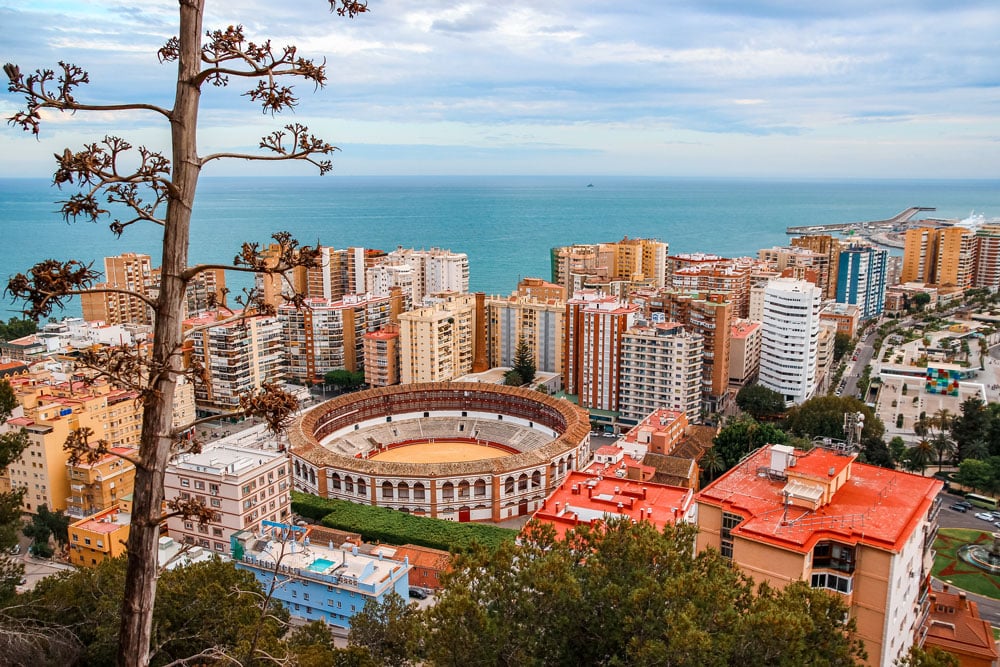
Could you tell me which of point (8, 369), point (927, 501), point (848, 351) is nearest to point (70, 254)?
point (8, 369)

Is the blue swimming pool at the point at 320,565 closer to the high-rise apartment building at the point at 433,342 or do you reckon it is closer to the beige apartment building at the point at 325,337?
the high-rise apartment building at the point at 433,342

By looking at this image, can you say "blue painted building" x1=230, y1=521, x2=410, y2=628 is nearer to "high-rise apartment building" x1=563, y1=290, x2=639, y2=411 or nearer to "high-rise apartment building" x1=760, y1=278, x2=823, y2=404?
"high-rise apartment building" x1=563, y1=290, x2=639, y2=411

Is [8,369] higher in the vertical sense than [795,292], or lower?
lower

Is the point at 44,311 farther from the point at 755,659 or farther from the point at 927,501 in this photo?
the point at 927,501

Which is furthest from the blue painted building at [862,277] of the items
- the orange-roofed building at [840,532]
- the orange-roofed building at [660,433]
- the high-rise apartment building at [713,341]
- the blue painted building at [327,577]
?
the blue painted building at [327,577]

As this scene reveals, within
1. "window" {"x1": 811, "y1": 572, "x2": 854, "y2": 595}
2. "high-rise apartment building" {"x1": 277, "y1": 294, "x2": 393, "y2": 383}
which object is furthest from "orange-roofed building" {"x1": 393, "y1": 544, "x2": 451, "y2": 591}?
"high-rise apartment building" {"x1": 277, "y1": 294, "x2": 393, "y2": 383}

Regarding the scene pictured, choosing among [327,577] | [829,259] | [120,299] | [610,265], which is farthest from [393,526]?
[829,259]
